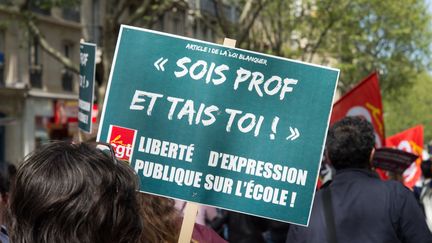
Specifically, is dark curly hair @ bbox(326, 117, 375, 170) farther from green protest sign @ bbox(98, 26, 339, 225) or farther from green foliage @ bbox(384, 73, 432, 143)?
green foliage @ bbox(384, 73, 432, 143)

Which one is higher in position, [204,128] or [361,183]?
[204,128]

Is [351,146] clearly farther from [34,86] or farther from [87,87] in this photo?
[34,86]

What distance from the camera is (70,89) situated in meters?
30.1

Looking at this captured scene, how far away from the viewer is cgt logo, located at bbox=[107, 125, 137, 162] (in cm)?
321

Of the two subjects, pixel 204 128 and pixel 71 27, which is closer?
pixel 204 128

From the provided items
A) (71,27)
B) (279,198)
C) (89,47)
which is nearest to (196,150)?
(279,198)

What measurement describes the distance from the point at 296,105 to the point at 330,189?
967 millimetres

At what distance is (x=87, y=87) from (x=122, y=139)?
2.32 meters

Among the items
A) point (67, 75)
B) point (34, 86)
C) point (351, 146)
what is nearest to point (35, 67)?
point (34, 86)

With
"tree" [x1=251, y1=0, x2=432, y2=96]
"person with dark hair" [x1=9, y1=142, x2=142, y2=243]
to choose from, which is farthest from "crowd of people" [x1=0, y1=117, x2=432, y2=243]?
"tree" [x1=251, y1=0, x2=432, y2=96]

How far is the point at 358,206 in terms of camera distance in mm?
3969

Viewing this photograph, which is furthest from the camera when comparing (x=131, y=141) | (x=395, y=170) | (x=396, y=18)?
(x=396, y=18)

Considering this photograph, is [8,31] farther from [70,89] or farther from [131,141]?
[131,141]

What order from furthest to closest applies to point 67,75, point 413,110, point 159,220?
point 413,110 < point 67,75 < point 159,220
